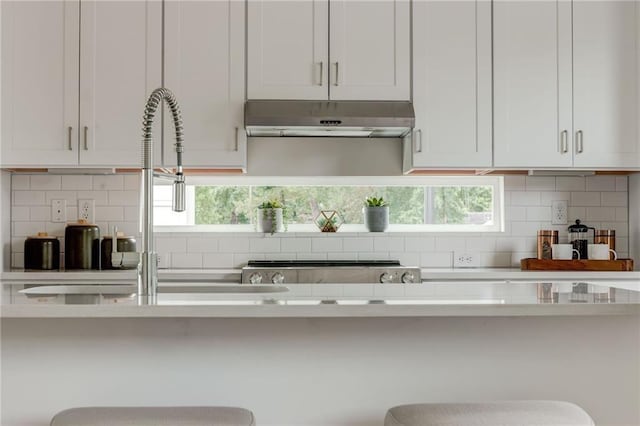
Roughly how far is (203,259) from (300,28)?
1440 millimetres

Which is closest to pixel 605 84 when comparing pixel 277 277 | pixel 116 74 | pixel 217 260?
pixel 277 277

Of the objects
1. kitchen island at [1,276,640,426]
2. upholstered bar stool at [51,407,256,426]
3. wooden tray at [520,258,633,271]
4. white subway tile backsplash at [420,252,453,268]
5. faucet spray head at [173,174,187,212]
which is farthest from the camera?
white subway tile backsplash at [420,252,453,268]

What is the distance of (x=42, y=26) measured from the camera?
11.0 feet

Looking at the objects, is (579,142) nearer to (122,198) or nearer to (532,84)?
(532,84)

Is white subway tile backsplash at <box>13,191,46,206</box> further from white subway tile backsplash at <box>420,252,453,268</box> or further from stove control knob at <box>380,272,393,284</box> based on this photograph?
white subway tile backsplash at <box>420,252,453,268</box>

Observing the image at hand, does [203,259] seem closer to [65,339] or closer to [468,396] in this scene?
[65,339]

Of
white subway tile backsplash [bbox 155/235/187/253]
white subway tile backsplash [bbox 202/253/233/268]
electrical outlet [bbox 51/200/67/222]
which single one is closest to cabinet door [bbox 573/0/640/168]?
white subway tile backsplash [bbox 202/253/233/268]

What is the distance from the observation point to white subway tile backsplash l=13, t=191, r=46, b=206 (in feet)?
12.1

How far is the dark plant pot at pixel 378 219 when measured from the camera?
3.77 meters

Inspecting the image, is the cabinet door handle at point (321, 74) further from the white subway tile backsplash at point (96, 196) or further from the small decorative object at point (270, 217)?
the white subway tile backsplash at point (96, 196)

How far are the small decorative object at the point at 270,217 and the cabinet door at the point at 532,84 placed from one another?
50.2 inches

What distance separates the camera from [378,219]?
3770 millimetres

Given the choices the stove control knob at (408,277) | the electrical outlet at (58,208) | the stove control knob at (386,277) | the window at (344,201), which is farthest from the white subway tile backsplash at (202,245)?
the stove control knob at (408,277)

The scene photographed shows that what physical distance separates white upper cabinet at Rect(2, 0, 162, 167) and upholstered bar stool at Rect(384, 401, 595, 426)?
2284mm
